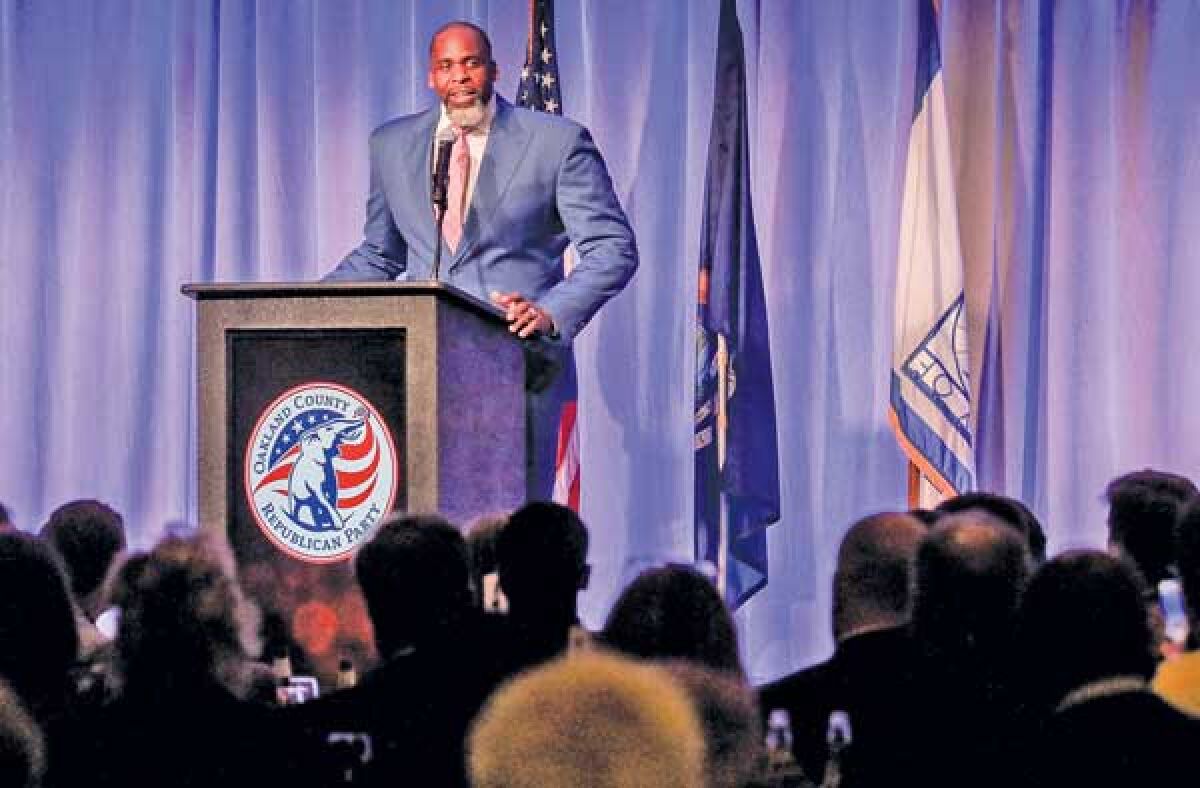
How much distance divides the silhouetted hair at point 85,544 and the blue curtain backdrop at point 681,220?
350 centimetres

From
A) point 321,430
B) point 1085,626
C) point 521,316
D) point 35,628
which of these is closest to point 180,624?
point 35,628

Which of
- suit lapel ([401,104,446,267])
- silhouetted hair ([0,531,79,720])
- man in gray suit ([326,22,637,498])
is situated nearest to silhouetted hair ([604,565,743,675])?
silhouetted hair ([0,531,79,720])

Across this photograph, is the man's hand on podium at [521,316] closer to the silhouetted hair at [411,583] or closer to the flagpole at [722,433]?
the silhouetted hair at [411,583]

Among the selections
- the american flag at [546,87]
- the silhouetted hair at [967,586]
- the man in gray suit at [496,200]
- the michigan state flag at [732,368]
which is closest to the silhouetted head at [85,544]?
the man in gray suit at [496,200]

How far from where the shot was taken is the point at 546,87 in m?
6.46

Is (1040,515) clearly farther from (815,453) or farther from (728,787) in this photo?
(728,787)

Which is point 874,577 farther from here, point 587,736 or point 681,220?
point 681,220

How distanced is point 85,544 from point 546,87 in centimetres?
321

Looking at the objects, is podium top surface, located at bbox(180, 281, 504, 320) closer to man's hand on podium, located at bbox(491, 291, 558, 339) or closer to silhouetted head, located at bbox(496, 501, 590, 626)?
man's hand on podium, located at bbox(491, 291, 558, 339)

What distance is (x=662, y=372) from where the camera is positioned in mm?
7242

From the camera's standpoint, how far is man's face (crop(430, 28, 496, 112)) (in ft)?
15.3

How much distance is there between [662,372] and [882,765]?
4.90 metres

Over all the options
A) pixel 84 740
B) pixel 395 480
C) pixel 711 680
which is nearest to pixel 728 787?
pixel 711 680

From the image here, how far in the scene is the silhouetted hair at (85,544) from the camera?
12.4 ft
